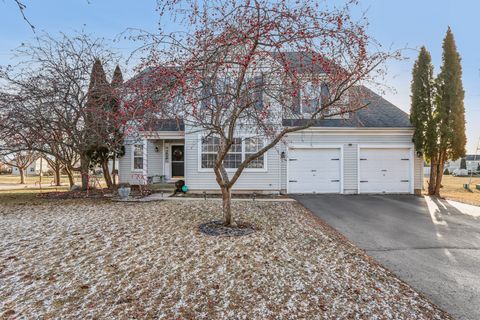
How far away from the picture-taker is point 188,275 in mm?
3994

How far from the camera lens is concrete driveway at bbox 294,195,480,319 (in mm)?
3807

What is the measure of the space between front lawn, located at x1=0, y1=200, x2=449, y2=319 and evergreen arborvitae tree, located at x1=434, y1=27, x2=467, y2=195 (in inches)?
372

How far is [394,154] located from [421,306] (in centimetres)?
1115

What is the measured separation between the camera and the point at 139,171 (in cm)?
1450

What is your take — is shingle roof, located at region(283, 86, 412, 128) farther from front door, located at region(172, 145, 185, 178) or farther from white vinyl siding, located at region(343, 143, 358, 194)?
front door, located at region(172, 145, 185, 178)

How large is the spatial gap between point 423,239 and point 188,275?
515cm

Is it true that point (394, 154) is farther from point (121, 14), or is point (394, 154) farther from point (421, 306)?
point (121, 14)

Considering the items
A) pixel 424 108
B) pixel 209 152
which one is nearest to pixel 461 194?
pixel 424 108

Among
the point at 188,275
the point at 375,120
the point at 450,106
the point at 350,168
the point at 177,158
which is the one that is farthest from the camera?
the point at 177,158

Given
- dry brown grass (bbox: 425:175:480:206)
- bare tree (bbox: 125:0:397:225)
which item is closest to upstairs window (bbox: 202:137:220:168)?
bare tree (bbox: 125:0:397:225)

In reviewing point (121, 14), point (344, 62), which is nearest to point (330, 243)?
point (344, 62)

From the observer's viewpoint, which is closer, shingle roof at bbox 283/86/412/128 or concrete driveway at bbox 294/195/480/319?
concrete driveway at bbox 294/195/480/319

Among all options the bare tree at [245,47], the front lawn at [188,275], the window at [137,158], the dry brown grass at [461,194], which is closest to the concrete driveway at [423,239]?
the front lawn at [188,275]

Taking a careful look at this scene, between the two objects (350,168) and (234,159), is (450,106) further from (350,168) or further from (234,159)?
(234,159)
